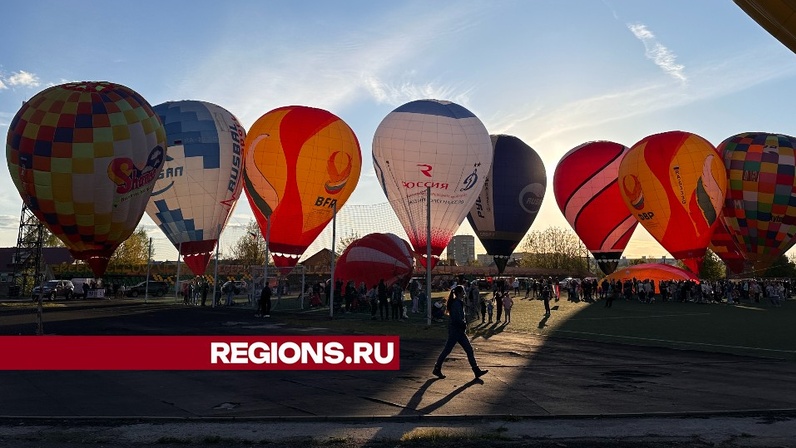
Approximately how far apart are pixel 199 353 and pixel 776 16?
1328 cm

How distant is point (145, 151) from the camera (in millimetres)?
32875

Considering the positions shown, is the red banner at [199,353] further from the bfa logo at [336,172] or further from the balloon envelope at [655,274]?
the balloon envelope at [655,274]

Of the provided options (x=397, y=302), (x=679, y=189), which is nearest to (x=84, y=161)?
(x=397, y=302)

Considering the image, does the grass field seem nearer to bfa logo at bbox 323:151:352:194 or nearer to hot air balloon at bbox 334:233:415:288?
hot air balloon at bbox 334:233:415:288

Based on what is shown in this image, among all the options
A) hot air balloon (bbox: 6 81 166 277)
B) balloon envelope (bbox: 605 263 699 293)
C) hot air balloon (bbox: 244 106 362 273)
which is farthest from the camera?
balloon envelope (bbox: 605 263 699 293)

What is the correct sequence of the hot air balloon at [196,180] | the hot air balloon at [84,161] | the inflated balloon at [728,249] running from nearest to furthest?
the hot air balloon at [84,161], the hot air balloon at [196,180], the inflated balloon at [728,249]

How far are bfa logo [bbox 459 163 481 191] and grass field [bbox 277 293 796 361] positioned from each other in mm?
11093

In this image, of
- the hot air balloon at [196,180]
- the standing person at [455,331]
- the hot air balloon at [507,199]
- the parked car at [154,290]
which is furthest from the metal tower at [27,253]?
the standing person at [455,331]

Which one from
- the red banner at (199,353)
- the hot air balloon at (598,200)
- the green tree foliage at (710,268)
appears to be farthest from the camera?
the green tree foliage at (710,268)

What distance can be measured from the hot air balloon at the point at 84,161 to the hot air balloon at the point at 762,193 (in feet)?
137

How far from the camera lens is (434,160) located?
121 feet

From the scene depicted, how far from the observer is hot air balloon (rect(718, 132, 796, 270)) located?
4641cm

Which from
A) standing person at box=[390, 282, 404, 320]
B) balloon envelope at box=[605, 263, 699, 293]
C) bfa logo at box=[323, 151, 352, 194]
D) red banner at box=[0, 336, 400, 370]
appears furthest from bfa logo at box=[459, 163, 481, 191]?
red banner at box=[0, 336, 400, 370]

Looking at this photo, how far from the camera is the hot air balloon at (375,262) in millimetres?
35750
